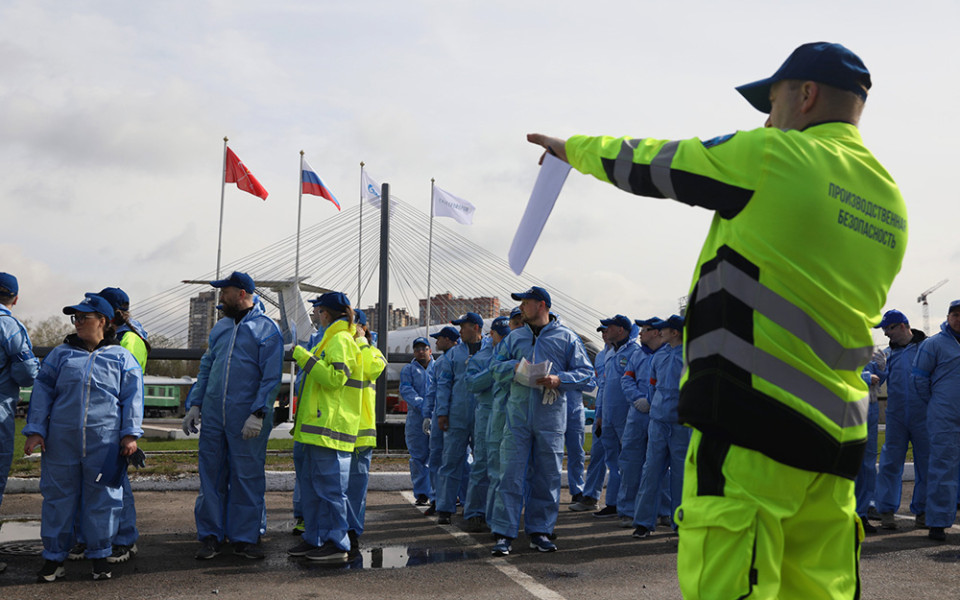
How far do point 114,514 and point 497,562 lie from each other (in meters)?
2.85

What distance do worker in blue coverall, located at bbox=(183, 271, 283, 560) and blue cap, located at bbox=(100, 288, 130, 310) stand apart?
3.32 ft

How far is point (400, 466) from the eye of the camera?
13047 mm

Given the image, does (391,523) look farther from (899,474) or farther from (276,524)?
(899,474)

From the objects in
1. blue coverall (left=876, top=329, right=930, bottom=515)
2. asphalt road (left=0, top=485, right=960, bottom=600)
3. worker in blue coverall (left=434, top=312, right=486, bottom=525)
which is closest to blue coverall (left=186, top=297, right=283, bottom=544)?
asphalt road (left=0, top=485, right=960, bottom=600)

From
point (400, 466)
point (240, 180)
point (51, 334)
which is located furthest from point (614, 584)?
point (51, 334)

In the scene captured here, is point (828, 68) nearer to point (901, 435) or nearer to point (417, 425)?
point (901, 435)

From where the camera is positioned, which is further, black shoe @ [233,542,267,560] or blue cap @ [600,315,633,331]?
blue cap @ [600,315,633,331]

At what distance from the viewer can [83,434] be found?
18.3ft

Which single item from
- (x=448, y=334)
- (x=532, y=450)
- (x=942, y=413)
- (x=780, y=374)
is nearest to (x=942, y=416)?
(x=942, y=413)

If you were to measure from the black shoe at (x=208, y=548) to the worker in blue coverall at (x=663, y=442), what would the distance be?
384 centimetres

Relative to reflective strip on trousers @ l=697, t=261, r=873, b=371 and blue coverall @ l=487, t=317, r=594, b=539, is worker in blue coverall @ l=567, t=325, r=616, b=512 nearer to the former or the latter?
blue coverall @ l=487, t=317, r=594, b=539

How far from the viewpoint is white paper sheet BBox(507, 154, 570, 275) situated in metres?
2.75

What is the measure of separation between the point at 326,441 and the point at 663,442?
3432 millimetres

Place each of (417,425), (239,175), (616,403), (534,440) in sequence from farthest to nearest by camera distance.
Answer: (239,175) < (417,425) < (616,403) < (534,440)
